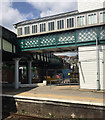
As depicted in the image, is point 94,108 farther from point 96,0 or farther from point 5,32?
point 5,32

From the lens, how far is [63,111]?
7.64 metres

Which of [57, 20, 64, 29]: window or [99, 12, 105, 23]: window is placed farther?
[57, 20, 64, 29]: window

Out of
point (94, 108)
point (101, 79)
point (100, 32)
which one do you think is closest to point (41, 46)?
point (100, 32)

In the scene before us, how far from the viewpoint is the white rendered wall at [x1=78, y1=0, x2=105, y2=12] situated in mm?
11412

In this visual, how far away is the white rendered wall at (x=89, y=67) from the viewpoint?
11.1 meters

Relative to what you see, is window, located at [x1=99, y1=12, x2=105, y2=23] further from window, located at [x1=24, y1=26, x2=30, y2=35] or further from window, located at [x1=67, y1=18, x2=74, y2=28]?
window, located at [x1=24, y1=26, x2=30, y2=35]

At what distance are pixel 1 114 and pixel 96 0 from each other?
1355 cm

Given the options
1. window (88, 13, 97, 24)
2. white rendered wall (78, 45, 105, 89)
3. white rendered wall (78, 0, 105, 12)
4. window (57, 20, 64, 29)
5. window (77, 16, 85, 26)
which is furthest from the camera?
window (57, 20, 64, 29)

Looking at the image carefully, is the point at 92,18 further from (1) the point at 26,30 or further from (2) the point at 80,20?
(1) the point at 26,30

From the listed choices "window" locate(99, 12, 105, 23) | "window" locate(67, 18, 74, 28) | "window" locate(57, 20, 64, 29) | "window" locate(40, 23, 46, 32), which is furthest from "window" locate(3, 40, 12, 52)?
"window" locate(99, 12, 105, 23)

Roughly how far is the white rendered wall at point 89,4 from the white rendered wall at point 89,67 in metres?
4.03

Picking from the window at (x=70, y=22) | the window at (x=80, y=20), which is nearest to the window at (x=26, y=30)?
A: the window at (x=70, y=22)

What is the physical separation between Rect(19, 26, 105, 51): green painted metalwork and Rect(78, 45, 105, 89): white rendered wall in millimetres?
783

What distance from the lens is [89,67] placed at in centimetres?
1166
